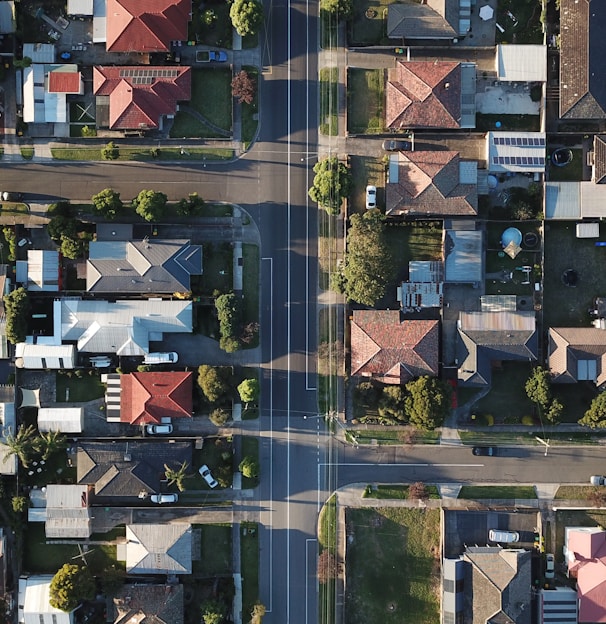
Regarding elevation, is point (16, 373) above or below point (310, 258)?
below

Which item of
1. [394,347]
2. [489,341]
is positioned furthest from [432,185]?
[489,341]

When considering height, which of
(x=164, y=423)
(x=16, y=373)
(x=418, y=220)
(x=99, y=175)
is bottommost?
(x=164, y=423)

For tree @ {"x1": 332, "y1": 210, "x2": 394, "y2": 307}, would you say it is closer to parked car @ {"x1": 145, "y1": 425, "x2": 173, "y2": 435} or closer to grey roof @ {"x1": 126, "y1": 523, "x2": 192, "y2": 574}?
parked car @ {"x1": 145, "y1": 425, "x2": 173, "y2": 435}

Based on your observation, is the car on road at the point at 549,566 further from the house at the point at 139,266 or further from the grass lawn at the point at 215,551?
the house at the point at 139,266

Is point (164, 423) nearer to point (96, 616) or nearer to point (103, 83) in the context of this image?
point (96, 616)

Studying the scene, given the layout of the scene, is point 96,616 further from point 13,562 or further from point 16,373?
point 16,373

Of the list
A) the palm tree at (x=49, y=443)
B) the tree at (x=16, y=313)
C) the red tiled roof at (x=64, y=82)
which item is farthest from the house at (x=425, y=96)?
the palm tree at (x=49, y=443)

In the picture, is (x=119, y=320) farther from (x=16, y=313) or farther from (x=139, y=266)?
(x=16, y=313)

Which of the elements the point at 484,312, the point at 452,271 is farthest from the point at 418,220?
the point at 484,312
